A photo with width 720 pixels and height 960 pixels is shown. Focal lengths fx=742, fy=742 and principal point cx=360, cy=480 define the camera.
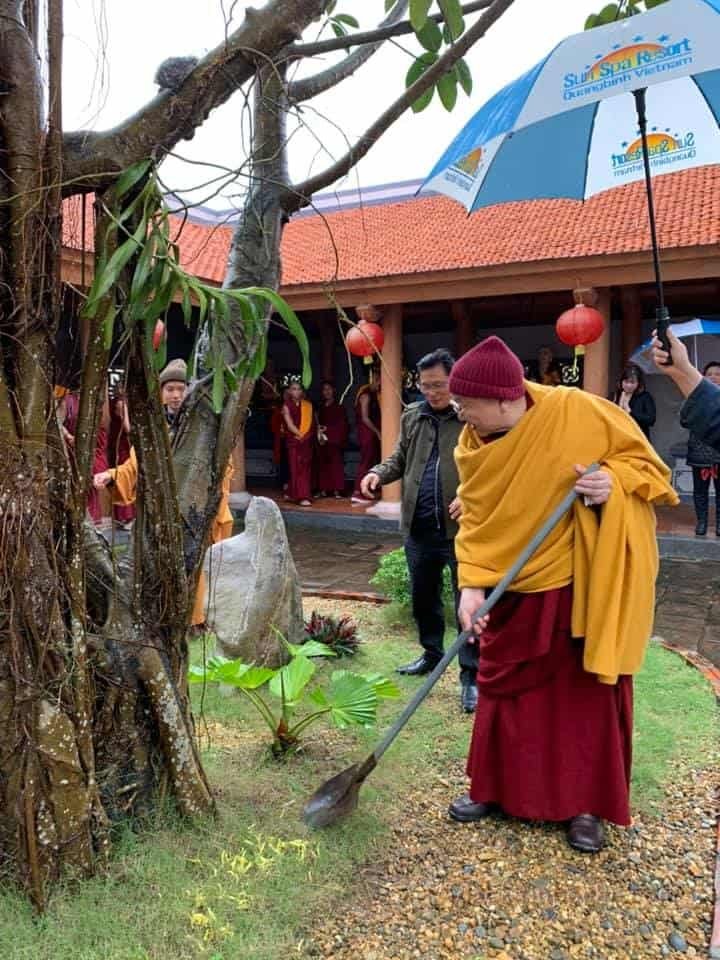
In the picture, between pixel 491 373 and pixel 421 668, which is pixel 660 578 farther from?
pixel 491 373

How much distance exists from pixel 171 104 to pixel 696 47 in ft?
5.27

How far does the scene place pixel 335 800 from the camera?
257 centimetres

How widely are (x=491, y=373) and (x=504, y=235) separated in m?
7.58

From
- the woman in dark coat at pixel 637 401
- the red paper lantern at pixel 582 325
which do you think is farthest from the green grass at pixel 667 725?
the woman in dark coat at pixel 637 401

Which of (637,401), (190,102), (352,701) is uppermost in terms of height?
(190,102)

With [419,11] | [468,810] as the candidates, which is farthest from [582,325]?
[468,810]

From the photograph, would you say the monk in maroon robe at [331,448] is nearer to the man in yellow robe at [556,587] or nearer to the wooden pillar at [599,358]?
the wooden pillar at [599,358]

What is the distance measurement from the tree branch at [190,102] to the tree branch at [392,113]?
443mm

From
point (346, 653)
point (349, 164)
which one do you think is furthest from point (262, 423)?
point (349, 164)

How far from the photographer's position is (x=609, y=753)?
252cm

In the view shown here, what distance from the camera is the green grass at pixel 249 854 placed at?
1940mm

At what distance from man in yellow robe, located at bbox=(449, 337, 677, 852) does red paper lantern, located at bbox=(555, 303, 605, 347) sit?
5.84m

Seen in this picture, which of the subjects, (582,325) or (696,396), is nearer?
(696,396)

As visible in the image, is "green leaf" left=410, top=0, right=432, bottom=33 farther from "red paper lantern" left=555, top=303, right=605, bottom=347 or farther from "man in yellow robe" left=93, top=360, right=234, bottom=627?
"red paper lantern" left=555, top=303, right=605, bottom=347
